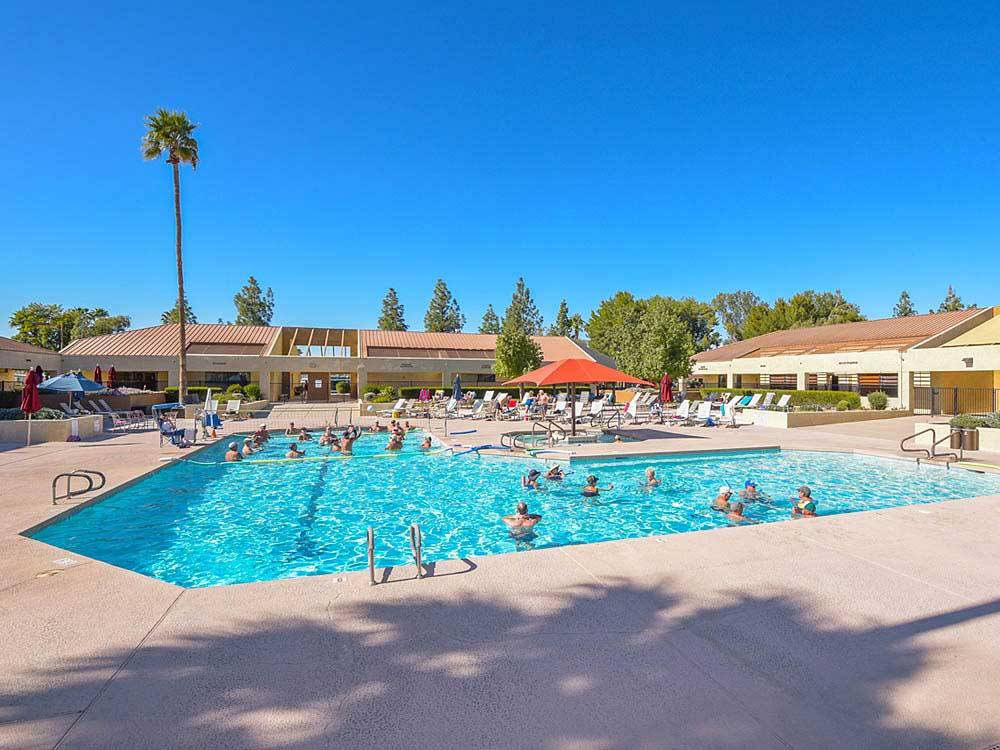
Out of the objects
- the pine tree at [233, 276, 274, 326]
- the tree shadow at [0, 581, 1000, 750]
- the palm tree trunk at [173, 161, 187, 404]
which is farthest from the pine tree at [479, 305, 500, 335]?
the tree shadow at [0, 581, 1000, 750]

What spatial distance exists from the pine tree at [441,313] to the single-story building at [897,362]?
44108 mm

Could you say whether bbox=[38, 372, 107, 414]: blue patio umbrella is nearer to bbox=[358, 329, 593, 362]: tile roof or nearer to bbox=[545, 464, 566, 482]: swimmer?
bbox=[545, 464, 566, 482]: swimmer

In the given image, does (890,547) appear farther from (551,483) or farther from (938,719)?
(551,483)

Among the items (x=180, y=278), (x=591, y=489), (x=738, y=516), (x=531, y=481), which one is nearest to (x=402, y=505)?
(x=531, y=481)

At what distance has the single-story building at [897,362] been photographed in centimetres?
2184

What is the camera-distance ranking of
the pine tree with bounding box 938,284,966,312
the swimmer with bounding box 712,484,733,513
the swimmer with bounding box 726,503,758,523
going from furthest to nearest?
1. the pine tree with bounding box 938,284,966,312
2. the swimmer with bounding box 712,484,733,513
3. the swimmer with bounding box 726,503,758,523

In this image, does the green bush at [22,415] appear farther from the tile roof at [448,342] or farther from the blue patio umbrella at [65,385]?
the tile roof at [448,342]

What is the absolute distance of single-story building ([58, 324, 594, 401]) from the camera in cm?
2969

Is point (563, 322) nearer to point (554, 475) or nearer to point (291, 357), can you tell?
point (291, 357)

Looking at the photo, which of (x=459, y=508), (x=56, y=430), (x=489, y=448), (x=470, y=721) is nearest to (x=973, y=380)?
(x=489, y=448)

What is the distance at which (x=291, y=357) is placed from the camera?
3066 centimetres

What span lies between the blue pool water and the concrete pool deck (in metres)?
2.08

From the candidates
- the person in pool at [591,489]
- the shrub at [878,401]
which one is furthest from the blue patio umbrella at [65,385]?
the shrub at [878,401]

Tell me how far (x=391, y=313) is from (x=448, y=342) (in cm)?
3948
